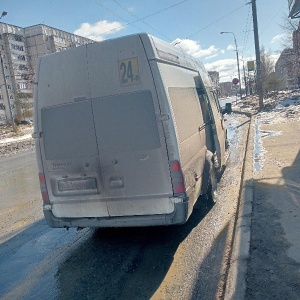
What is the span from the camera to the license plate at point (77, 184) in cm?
378

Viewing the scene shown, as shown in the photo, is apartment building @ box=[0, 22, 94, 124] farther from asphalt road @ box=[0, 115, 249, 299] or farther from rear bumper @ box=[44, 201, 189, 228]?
rear bumper @ box=[44, 201, 189, 228]

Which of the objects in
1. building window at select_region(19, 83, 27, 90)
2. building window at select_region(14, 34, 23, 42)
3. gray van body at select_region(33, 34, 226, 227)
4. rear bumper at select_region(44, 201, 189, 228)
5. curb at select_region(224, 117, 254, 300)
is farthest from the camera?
building window at select_region(14, 34, 23, 42)

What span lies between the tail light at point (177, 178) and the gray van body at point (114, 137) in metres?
0.01

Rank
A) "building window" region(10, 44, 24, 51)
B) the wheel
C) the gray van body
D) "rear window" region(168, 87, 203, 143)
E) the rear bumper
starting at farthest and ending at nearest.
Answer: "building window" region(10, 44, 24, 51) → the wheel → "rear window" region(168, 87, 203, 143) → the rear bumper → the gray van body

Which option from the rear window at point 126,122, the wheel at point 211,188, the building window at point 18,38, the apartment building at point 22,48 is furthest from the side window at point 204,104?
the building window at point 18,38

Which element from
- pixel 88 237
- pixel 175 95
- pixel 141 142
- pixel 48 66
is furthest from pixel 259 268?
pixel 48 66

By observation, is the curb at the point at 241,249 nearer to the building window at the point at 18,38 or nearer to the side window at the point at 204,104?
the side window at the point at 204,104

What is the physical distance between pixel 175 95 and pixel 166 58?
49 centimetres

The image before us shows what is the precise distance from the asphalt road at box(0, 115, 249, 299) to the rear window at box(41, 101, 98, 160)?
1415 mm

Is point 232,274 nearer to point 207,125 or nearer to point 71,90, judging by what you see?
point 71,90

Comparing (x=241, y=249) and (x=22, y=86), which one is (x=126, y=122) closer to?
(x=241, y=249)

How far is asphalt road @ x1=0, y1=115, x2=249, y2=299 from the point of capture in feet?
10.4

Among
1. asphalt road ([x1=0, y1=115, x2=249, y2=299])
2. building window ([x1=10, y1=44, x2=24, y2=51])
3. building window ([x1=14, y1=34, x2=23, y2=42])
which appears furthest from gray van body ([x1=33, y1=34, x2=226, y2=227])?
building window ([x1=14, y1=34, x2=23, y2=42])

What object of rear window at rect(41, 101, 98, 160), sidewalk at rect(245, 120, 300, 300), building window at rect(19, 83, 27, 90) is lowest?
sidewalk at rect(245, 120, 300, 300)
